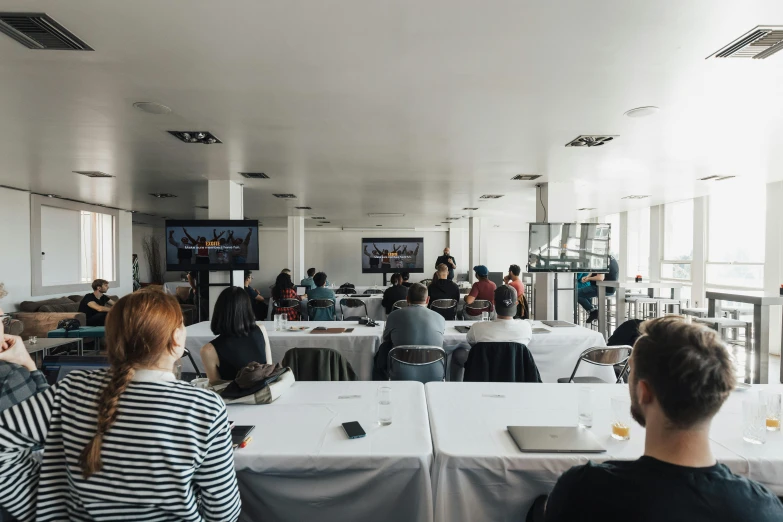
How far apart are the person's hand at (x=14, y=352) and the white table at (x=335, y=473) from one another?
2.88ft

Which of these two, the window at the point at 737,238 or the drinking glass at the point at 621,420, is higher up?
the window at the point at 737,238

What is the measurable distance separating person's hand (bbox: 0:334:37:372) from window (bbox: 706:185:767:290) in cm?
876

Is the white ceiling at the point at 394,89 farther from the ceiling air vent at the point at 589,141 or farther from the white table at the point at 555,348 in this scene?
the white table at the point at 555,348

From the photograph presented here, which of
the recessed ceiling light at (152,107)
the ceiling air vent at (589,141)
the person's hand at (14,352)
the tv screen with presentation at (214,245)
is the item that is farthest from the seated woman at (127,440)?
the tv screen with presentation at (214,245)

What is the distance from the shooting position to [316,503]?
1.51 metres

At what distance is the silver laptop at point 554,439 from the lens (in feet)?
4.79

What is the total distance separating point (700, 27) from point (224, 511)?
107 inches

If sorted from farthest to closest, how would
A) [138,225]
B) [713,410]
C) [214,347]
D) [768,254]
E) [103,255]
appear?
[138,225] → [103,255] → [768,254] → [214,347] → [713,410]

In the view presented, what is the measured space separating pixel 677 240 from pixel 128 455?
10.7 m

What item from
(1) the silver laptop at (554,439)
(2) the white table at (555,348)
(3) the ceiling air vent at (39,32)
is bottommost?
(2) the white table at (555,348)

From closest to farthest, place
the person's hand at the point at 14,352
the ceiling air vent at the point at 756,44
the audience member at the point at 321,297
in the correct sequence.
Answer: the person's hand at the point at 14,352
the ceiling air vent at the point at 756,44
the audience member at the point at 321,297

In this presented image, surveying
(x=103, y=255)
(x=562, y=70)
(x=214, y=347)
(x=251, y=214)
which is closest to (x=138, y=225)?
(x=103, y=255)

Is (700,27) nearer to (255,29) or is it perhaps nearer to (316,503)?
(255,29)

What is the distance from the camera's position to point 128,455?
3.49 feet
